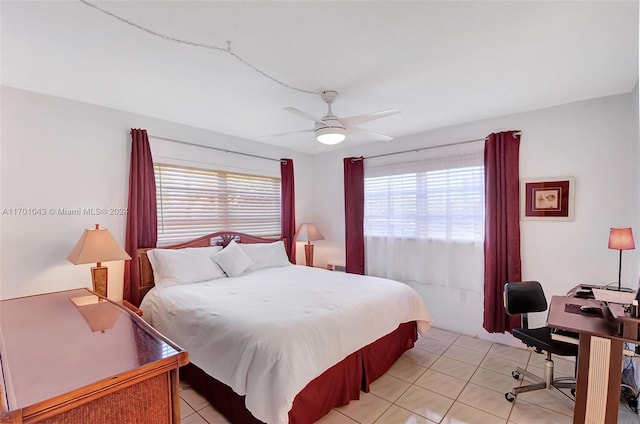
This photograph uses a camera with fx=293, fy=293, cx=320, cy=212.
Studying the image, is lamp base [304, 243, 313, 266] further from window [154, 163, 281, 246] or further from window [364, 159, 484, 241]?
window [364, 159, 484, 241]

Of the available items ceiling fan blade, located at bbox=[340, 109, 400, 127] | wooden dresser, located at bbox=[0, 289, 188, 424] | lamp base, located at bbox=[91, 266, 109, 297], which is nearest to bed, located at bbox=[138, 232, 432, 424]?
lamp base, located at bbox=[91, 266, 109, 297]

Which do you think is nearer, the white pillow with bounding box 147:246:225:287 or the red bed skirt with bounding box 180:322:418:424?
the red bed skirt with bounding box 180:322:418:424

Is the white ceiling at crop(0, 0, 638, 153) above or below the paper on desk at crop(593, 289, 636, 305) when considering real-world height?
above

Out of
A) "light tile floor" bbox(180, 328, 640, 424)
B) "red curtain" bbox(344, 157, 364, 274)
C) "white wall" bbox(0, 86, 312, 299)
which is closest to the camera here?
"light tile floor" bbox(180, 328, 640, 424)

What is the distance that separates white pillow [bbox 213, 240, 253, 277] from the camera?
337 centimetres

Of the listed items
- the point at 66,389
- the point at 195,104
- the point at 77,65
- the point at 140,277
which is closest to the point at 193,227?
the point at 140,277

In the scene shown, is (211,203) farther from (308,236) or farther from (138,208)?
(308,236)

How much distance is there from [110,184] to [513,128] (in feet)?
14.0

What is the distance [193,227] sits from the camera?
3586mm

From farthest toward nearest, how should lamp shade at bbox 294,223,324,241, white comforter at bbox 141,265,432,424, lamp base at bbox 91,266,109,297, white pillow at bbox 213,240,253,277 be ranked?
lamp shade at bbox 294,223,324,241, white pillow at bbox 213,240,253,277, lamp base at bbox 91,266,109,297, white comforter at bbox 141,265,432,424

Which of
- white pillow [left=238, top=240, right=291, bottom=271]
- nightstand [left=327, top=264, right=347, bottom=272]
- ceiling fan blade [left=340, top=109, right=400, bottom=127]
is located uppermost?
ceiling fan blade [left=340, top=109, right=400, bottom=127]

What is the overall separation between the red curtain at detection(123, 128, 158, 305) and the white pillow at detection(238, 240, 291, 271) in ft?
3.64

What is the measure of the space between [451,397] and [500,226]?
1819mm

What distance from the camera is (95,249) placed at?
2.46 m
